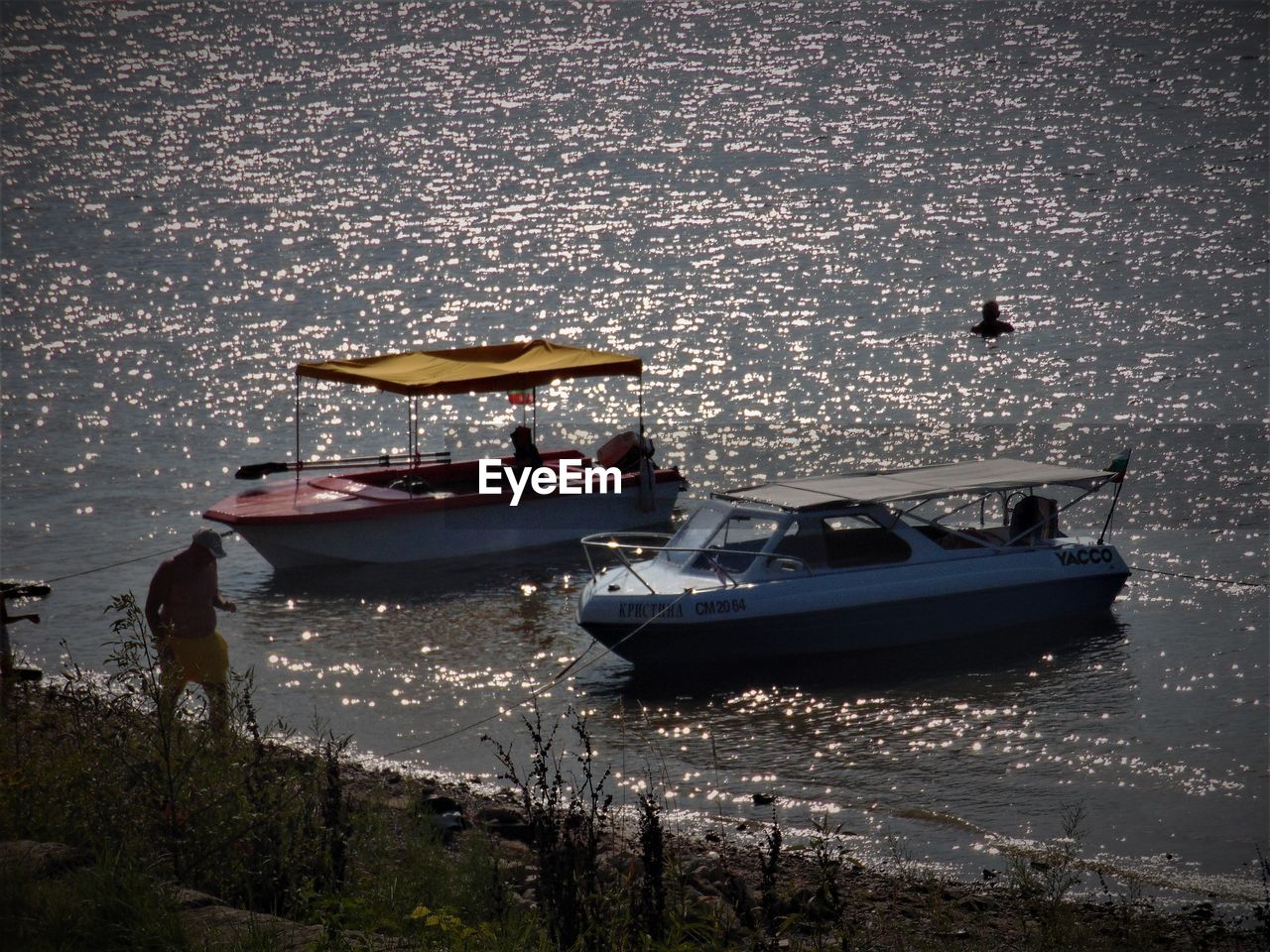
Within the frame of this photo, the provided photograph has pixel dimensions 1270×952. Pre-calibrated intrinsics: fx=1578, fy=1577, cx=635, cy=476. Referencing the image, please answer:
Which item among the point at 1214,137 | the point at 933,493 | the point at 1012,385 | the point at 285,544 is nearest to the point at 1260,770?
the point at 933,493

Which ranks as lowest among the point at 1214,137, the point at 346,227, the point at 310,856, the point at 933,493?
the point at 310,856

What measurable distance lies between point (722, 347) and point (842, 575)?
23.8 m

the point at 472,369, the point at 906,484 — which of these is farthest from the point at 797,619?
the point at 472,369

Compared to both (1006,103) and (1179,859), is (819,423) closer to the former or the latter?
(1179,859)

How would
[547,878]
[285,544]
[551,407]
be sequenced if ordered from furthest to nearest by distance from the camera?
[551,407]
[285,544]
[547,878]

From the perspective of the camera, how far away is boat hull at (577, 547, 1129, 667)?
1712 centimetres

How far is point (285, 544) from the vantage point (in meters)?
21.9

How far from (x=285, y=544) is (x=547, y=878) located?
14078mm

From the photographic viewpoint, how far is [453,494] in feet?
76.6

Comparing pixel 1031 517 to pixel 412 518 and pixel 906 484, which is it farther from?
pixel 412 518

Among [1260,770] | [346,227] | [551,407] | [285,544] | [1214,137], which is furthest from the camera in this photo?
[1214,137]

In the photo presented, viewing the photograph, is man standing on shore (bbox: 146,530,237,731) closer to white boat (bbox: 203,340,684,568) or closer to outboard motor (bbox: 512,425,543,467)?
white boat (bbox: 203,340,684,568)

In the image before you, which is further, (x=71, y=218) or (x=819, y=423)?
(x=71, y=218)

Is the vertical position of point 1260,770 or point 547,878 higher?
point 547,878
